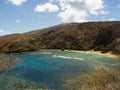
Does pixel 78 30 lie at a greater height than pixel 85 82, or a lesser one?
greater

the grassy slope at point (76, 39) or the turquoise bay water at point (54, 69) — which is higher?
the grassy slope at point (76, 39)

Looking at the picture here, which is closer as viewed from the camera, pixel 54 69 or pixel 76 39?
pixel 54 69

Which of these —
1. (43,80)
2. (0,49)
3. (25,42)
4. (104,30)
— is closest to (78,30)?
(104,30)

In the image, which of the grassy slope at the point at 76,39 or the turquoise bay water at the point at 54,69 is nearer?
the turquoise bay water at the point at 54,69

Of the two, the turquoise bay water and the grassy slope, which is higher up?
the grassy slope

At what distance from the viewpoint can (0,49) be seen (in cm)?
14688

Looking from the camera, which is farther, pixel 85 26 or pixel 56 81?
pixel 85 26

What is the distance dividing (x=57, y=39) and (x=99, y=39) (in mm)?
24143

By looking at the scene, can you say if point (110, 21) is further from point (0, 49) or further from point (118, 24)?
point (0, 49)

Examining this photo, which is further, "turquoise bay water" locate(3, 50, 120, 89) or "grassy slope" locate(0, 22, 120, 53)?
"grassy slope" locate(0, 22, 120, 53)

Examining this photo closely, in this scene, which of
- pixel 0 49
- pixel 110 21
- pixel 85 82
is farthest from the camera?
pixel 110 21

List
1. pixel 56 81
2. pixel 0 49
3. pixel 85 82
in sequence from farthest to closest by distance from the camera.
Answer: pixel 0 49
pixel 56 81
pixel 85 82

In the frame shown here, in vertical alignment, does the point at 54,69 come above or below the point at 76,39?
below

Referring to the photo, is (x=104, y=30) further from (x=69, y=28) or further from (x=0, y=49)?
(x=0, y=49)
